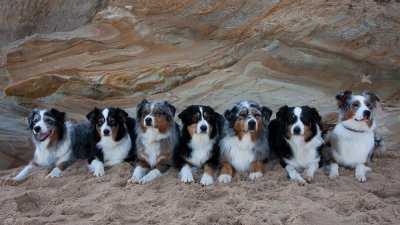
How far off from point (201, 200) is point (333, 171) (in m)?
2.01

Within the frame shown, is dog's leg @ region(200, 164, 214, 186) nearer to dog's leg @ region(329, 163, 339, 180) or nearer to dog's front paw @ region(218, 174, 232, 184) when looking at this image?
dog's front paw @ region(218, 174, 232, 184)

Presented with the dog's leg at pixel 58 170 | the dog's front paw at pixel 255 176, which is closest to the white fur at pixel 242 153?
the dog's front paw at pixel 255 176

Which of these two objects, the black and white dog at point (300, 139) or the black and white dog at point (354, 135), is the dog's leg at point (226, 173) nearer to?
the black and white dog at point (300, 139)

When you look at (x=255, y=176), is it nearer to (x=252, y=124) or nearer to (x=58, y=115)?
(x=252, y=124)

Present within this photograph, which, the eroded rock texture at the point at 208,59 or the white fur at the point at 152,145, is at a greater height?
the eroded rock texture at the point at 208,59

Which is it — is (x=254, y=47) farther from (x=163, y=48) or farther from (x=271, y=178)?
(x=271, y=178)

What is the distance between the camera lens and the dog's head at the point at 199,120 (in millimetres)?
7434

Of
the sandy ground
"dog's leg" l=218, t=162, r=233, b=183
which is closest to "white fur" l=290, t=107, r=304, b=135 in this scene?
the sandy ground

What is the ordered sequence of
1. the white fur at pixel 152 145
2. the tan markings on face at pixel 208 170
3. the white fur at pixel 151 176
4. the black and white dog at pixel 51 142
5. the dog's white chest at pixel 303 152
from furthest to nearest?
the black and white dog at pixel 51 142 → the white fur at pixel 152 145 → the dog's white chest at pixel 303 152 → the tan markings on face at pixel 208 170 → the white fur at pixel 151 176

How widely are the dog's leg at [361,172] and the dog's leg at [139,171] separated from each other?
2875 mm

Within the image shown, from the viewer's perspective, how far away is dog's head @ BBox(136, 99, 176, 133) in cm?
755

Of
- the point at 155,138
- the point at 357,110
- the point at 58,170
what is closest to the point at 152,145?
the point at 155,138

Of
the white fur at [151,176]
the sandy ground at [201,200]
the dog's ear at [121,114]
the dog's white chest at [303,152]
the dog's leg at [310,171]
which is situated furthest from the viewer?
the dog's ear at [121,114]

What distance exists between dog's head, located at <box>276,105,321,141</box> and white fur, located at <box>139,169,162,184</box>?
1876 mm
